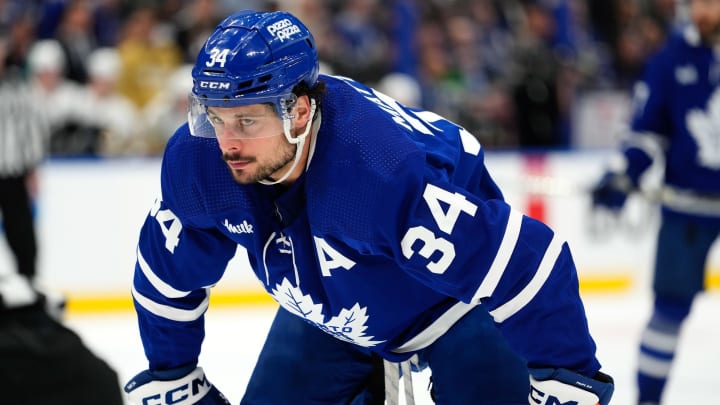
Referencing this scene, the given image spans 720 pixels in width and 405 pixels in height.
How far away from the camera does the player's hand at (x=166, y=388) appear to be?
2.49m

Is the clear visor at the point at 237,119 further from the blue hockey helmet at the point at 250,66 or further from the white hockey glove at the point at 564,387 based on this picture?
the white hockey glove at the point at 564,387

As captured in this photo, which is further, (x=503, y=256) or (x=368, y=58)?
(x=368, y=58)

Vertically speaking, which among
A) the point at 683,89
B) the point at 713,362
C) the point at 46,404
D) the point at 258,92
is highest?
the point at 258,92

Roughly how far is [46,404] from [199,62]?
33.8 inches

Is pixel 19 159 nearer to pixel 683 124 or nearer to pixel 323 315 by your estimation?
pixel 683 124

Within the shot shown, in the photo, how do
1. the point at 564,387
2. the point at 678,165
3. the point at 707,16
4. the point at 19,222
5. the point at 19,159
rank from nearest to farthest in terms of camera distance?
the point at 564,387, the point at 707,16, the point at 678,165, the point at 19,222, the point at 19,159

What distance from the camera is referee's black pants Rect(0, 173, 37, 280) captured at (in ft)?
18.5

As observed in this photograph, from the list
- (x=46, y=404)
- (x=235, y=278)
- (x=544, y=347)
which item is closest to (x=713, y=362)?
(x=235, y=278)

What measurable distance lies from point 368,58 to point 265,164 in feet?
17.7

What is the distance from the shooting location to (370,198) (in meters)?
2.09

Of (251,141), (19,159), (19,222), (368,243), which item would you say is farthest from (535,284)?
(19,159)

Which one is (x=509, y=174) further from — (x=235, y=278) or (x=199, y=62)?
(x=199, y=62)

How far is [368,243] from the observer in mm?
2139

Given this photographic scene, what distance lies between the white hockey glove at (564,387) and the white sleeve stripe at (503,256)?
220 mm
